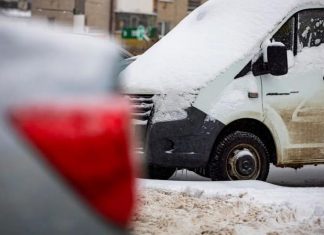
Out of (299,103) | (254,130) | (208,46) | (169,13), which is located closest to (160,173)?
(254,130)

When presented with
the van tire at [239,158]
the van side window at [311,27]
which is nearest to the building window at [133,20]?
the van side window at [311,27]

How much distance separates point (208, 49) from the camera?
21.4 feet

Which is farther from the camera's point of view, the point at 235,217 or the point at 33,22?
the point at 235,217

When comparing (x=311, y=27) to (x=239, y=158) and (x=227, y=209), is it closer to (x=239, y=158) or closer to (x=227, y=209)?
(x=239, y=158)

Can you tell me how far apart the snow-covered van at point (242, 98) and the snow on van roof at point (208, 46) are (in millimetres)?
13

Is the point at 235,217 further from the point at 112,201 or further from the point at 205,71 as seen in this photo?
the point at 112,201

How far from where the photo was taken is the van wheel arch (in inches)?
244

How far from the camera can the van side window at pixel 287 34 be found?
21.2 feet

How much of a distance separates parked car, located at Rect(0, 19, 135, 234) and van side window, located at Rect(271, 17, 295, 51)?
5.25 meters

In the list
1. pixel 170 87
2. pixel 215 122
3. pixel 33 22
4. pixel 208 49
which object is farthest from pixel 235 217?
pixel 33 22

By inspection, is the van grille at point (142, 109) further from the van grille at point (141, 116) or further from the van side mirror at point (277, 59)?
the van side mirror at point (277, 59)

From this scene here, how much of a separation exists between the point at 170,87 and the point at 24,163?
4.84m

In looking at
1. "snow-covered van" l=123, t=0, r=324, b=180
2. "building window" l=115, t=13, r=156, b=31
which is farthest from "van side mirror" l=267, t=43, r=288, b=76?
"building window" l=115, t=13, r=156, b=31

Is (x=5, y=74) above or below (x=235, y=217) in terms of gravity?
above
